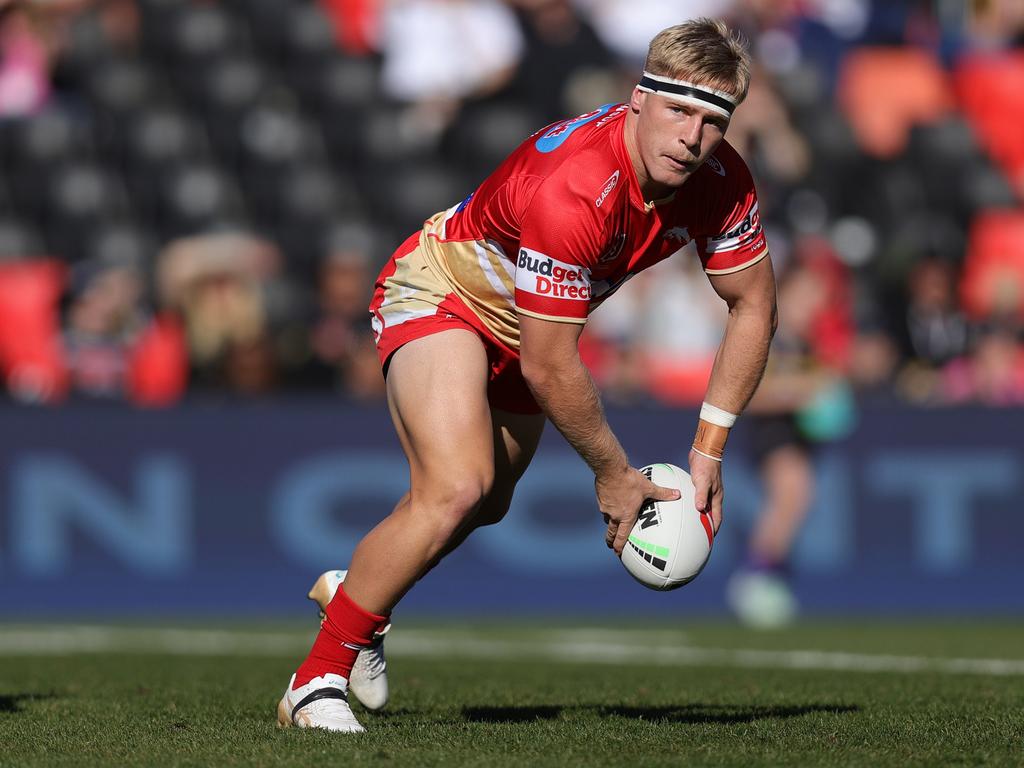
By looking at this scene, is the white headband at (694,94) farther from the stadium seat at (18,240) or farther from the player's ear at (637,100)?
the stadium seat at (18,240)

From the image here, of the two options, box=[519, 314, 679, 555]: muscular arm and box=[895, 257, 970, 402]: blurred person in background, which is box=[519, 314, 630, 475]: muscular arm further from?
box=[895, 257, 970, 402]: blurred person in background

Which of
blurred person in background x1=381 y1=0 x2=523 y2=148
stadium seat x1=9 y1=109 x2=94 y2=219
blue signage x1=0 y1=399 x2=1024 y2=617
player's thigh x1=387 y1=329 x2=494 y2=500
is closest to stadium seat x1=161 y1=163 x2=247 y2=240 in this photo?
stadium seat x1=9 y1=109 x2=94 y2=219

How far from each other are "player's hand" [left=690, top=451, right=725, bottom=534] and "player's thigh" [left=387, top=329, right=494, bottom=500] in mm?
707

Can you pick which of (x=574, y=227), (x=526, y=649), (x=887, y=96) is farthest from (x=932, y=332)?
(x=574, y=227)

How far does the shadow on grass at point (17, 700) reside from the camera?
6686mm

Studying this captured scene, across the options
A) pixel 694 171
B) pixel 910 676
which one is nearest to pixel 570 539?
pixel 910 676

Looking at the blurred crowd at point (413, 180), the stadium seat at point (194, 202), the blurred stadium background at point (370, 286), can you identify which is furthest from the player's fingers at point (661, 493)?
the stadium seat at point (194, 202)

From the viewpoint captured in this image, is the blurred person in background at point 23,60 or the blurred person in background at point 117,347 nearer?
the blurred person in background at point 117,347

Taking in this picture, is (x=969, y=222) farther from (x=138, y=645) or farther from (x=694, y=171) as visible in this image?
(x=694, y=171)

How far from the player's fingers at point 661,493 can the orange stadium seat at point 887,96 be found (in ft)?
40.5

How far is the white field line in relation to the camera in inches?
358

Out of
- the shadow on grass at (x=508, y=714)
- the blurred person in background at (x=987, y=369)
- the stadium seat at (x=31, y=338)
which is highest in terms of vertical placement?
the blurred person in background at (x=987, y=369)

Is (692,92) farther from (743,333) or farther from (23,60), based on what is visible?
(23,60)

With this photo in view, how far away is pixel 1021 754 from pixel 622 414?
7620mm
